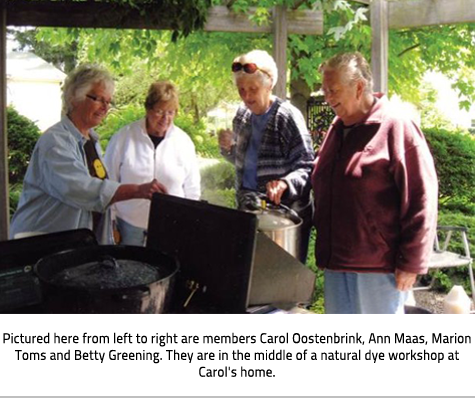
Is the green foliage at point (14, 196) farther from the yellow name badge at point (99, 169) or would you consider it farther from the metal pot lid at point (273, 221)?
the metal pot lid at point (273, 221)

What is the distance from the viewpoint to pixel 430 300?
4.63 meters

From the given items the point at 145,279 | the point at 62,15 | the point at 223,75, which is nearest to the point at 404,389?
the point at 145,279

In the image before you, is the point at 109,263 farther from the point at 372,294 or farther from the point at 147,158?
the point at 147,158

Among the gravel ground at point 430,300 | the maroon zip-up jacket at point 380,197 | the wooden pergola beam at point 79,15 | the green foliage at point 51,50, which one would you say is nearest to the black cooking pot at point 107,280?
the maroon zip-up jacket at point 380,197

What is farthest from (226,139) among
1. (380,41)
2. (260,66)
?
(380,41)

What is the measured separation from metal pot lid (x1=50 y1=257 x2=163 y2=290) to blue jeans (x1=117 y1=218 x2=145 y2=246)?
1.39 metres

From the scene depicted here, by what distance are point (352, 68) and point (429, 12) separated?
178 centimetres

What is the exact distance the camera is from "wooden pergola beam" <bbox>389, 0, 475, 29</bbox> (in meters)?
3.43

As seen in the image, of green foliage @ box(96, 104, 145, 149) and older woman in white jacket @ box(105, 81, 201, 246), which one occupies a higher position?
green foliage @ box(96, 104, 145, 149)

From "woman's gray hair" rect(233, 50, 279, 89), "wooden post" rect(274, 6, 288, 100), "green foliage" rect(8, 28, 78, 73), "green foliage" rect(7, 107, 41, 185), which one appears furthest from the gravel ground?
"green foliage" rect(8, 28, 78, 73)

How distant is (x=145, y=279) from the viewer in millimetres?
1435

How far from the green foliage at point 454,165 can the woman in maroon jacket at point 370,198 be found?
5628mm

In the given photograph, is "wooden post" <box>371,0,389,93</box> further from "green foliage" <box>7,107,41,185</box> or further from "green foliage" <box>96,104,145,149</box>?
"green foliage" <box>7,107,41,185</box>

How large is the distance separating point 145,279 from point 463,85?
620cm
